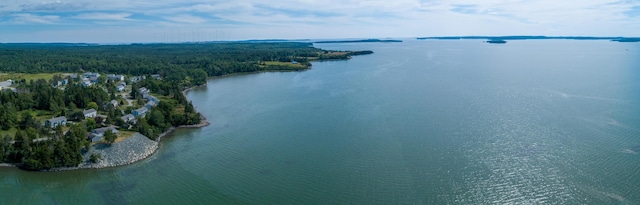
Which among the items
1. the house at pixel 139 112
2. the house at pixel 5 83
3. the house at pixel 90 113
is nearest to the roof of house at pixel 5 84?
the house at pixel 5 83

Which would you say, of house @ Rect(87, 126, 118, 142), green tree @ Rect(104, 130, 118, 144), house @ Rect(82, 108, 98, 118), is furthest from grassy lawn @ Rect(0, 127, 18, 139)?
green tree @ Rect(104, 130, 118, 144)

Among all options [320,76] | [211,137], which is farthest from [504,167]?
[320,76]

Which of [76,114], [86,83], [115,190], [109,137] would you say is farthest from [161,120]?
[86,83]

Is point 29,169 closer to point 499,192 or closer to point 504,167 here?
point 499,192

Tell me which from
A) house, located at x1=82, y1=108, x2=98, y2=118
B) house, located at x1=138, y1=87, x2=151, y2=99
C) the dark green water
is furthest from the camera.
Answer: house, located at x1=138, y1=87, x2=151, y2=99

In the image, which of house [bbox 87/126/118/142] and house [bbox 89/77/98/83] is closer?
house [bbox 87/126/118/142]

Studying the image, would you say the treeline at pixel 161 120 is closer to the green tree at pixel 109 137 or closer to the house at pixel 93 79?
the green tree at pixel 109 137

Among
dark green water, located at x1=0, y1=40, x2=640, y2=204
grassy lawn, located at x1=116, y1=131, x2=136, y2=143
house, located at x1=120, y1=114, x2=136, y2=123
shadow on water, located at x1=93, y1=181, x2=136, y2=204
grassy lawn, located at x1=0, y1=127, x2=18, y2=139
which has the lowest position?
shadow on water, located at x1=93, y1=181, x2=136, y2=204

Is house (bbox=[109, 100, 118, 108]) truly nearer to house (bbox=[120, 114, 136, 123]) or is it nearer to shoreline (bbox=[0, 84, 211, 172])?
house (bbox=[120, 114, 136, 123])
